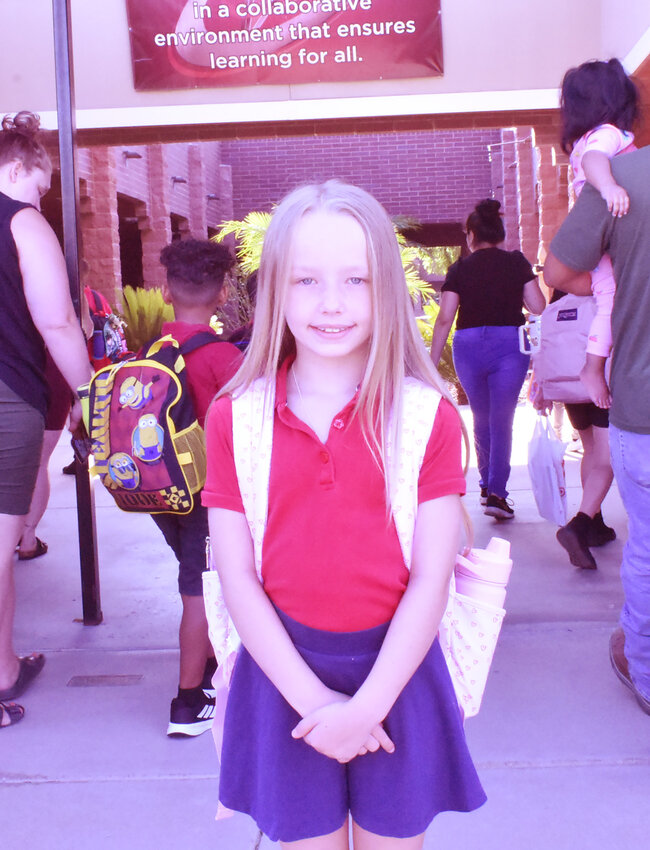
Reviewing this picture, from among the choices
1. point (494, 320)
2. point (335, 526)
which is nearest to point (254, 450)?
point (335, 526)

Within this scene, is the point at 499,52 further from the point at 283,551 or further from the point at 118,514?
the point at 283,551

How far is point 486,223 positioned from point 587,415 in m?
1.49

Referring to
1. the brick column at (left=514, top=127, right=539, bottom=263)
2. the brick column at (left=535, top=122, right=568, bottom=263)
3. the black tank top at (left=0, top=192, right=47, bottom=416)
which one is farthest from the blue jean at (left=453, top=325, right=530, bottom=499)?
the brick column at (left=514, top=127, right=539, bottom=263)

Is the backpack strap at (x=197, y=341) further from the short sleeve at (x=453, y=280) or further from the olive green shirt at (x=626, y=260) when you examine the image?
the short sleeve at (x=453, y=280)

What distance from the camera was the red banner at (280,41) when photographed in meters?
5.58

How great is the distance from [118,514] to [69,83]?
302 centimetres

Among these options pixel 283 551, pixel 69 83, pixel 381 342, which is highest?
pixel 69 83

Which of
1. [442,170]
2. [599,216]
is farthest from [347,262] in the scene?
→ [442,170]

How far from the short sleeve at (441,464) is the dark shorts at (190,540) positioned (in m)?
1.40

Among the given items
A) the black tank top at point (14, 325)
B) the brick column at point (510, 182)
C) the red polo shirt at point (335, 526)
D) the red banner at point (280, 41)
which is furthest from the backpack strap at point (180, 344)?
the brick column at point (510, 182)

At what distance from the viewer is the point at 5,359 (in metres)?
2.77

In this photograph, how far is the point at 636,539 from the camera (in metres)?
2.62

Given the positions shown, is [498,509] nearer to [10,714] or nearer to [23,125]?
[10,714]

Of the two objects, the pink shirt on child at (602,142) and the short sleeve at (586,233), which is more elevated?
the pink shirt on child at (602,142)
